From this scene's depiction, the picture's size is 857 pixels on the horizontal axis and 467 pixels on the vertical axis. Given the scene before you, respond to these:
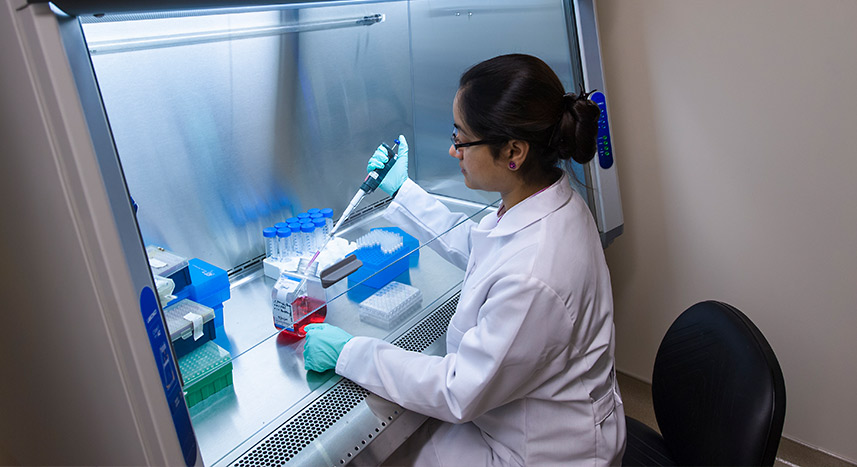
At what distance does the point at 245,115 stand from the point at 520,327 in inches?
36.1

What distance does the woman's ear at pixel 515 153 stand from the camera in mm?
1124

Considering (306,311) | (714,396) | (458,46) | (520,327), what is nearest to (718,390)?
(714,396)

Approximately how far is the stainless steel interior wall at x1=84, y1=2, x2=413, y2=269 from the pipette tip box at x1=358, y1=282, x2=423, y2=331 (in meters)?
0.40

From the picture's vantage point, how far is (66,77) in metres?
0.63

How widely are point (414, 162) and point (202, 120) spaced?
77 centimetres

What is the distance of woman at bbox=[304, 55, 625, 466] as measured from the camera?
1029 millimetres

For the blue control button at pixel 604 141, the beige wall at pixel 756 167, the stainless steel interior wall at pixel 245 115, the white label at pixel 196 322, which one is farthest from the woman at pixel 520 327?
the beige wall at pixel 756 167

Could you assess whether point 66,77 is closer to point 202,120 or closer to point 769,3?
point 202,120

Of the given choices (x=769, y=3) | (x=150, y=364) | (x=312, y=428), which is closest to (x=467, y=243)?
(x=312, y=428)

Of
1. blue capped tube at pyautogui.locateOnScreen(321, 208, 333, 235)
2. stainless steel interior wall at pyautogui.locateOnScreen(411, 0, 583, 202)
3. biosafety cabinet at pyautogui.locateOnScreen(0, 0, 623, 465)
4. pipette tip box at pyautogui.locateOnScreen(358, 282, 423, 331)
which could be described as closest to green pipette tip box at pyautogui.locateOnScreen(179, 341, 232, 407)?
biosafety cabinet at pyautogui.locateOnScreen(0, 0, 623, 465)

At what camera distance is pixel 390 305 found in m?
1.41

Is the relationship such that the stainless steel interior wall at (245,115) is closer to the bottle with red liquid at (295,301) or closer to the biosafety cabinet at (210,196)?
the biosafety cabinet at (210,196)

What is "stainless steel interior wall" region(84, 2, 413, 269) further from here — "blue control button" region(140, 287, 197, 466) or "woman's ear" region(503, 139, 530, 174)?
"woman's ear" region(503, 139, 530, 174)

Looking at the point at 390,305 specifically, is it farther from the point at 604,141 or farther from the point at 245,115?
the point at 604,141
